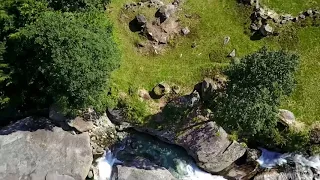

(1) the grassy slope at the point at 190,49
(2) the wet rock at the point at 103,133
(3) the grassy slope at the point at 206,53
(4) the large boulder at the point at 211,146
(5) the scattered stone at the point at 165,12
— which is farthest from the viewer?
(5) the scattered stone at the point at 165,12

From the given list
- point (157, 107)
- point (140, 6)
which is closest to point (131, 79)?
point (157, 107)

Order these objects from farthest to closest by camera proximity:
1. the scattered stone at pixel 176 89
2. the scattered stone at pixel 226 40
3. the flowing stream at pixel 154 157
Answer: the scattered stone at pixel 226 40
the scattered stone at pixel 176 89
the flowing stream at pixel 154 157

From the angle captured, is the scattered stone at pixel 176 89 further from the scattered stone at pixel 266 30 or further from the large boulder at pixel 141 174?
the scattered stone at pixel 266 30

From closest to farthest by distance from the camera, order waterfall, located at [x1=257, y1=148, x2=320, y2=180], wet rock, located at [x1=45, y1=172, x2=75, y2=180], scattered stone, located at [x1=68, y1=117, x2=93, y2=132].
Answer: wet rock, located at [x1=45, y1=172, x2=75, y2=180], waterfall, located at [x1=257, y1=148, x2=320, y2=180], scattered stone, located at [x1=68, y1=117, x2=93, y2=132]

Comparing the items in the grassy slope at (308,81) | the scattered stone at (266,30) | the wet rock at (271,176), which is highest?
the scattered stone at (266,30)

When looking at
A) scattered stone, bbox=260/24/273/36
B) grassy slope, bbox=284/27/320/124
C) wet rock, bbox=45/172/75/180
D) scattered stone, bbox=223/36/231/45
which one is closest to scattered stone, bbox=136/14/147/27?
scattered stone, bbox=223/36/231/45

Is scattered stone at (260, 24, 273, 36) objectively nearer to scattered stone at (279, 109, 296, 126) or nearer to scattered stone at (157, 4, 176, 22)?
scattered stone at (279, 109, 296, 126)

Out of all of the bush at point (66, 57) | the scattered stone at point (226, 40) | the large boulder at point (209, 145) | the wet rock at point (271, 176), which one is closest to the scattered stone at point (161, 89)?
the large boulder at point (209, 145)

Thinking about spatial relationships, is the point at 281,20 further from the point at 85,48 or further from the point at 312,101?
the point at 85,48
